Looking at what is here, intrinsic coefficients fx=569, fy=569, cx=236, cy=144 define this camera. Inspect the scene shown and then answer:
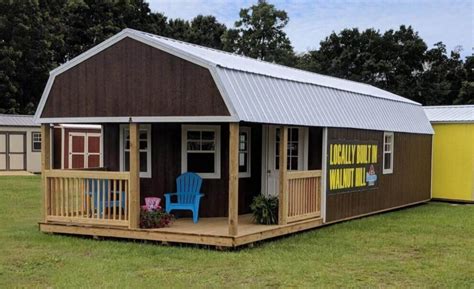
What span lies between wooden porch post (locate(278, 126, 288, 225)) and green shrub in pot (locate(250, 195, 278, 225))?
0.18m

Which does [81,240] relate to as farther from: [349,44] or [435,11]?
[349,44]

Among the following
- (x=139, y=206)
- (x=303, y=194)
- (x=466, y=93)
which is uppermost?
(x=466, y=93)

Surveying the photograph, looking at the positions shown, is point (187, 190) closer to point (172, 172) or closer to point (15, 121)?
point (172, 172)

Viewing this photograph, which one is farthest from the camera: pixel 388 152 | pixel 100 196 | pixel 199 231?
pixel 388 152

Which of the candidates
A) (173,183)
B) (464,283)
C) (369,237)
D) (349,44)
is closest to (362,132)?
(369,237)

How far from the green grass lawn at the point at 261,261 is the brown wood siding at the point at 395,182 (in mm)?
756

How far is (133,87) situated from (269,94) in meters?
2.26

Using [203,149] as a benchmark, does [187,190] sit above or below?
below

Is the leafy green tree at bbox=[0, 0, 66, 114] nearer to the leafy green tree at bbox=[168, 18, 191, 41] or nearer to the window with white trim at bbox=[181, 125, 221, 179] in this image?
the leafy green tree at bbox=[168, 18, 191, 41]

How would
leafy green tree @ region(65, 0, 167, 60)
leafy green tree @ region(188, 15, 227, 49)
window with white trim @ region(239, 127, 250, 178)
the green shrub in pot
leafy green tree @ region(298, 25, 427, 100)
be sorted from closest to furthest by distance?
the green shrub in pot < window with white trim @ region(239, 127, 250, 178) < leafy green tree @ region(298, 25, 427, 100) < leafy green tree @ region(65, 0, 167, 60) < leafy green tree @ region(188, 15, 227, 49)

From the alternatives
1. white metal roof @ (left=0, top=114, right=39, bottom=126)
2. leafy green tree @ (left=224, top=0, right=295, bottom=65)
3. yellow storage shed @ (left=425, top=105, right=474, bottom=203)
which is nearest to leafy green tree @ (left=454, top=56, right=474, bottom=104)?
leafy green tree @ (left=224, top=0, right=295, bottom=65)

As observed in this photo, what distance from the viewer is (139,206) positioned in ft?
30.7

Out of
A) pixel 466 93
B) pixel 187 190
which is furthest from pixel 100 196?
pixel 466 93

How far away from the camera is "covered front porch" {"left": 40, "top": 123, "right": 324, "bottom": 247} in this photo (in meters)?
8.70
